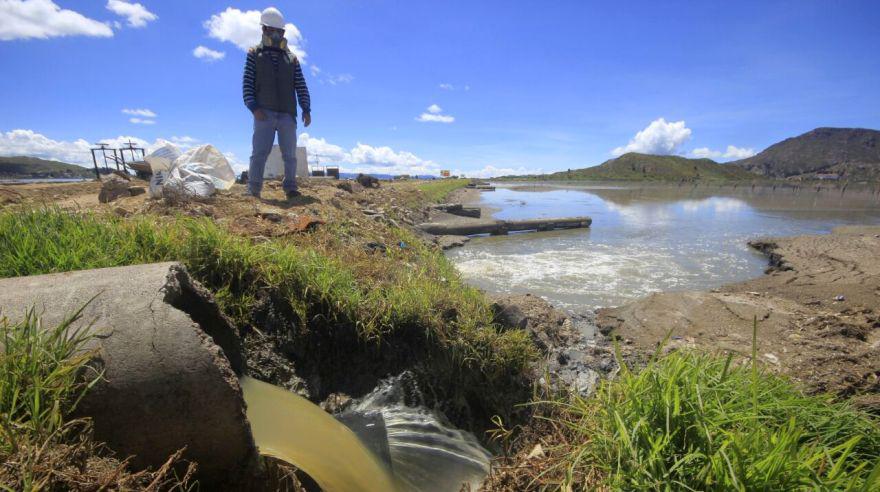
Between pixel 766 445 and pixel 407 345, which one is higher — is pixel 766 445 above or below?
above

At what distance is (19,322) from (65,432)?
1.99 ft

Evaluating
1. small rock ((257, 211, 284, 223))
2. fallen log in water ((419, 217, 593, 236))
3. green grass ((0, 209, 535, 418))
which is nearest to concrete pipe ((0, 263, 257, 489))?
green grass ((0, 209, 535, 418))

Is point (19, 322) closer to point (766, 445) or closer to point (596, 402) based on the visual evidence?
point (596, 402)

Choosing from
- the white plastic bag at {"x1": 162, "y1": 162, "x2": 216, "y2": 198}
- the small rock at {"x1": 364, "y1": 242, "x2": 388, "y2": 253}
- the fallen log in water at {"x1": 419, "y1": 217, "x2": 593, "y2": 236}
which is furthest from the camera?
the fallen log in water at {"x1": 419, "y1": 217, "x2": 593, "y2": 236}

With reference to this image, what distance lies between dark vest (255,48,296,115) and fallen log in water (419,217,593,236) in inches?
272

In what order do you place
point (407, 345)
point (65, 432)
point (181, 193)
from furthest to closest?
point (181, 193)
point (407, 345)
point (65, 432)

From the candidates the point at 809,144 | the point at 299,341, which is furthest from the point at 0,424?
the point at 809,144

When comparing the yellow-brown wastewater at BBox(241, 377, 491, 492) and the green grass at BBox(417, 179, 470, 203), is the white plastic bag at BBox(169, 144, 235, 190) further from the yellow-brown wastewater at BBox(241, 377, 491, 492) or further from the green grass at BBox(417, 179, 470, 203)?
the green grass at BBox(417, 179, 470, 203)

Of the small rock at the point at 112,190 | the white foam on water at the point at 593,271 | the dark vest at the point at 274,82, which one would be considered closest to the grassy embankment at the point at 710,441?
the white foam on water at the point at 593,271

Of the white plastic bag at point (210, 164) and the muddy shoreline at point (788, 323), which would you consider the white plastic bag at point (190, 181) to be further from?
the muddy shoreline at point (788, 323)

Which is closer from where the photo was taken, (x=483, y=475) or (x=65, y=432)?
(x=65, y=432)

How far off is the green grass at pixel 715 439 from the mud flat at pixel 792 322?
259 cm

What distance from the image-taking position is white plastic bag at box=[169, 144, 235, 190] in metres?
6.62

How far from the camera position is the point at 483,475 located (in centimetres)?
282
